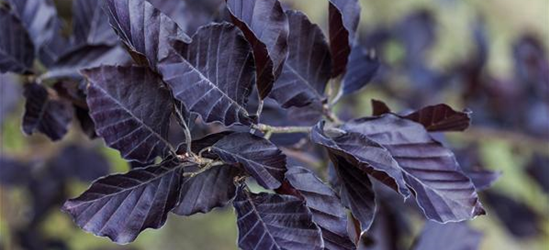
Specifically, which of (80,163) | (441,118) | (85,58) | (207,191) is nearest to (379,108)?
(441,118)

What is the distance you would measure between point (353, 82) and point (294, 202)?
359mm

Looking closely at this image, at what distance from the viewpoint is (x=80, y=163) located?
5.27 ft

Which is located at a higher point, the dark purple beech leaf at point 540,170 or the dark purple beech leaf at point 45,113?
the dark purple beech leaf at point 45,113

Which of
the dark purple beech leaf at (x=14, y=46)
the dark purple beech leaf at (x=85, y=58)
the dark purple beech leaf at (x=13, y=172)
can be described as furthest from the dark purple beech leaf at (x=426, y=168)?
the dark purple beech leaf at (x=13, y=172)

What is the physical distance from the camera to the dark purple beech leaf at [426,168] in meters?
0.66

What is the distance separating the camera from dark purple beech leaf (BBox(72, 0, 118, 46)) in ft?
3.05

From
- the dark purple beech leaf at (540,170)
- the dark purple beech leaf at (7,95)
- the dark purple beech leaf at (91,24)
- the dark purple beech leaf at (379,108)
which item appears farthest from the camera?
the dark purple beech leaf at (540,170)

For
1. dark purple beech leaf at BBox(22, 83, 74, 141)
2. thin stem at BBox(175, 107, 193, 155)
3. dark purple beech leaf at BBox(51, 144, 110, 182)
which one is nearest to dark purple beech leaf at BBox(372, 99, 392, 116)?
thin stem at BBox(175, 107, 193, 155)

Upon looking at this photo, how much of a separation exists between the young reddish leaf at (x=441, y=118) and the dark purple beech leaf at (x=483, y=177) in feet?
0.41

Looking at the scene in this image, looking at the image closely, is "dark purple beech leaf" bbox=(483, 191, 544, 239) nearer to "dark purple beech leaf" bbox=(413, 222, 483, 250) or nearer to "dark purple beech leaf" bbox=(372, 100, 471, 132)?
"dark purple beech leaf" bbox=(413, 222, 483, 250)

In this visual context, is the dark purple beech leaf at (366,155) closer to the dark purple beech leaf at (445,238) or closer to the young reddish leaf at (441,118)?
the young reddish leaf at (441,118)

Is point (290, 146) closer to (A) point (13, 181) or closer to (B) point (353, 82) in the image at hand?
(B) point (353, 82)

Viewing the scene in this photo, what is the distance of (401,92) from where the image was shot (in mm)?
2062

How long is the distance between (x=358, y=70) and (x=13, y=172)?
1.07 m
